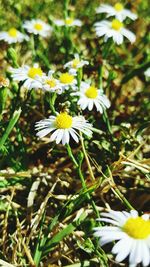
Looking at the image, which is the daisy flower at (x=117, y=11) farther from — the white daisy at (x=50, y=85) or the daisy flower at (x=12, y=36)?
the white daisy at (x=50, y=85)

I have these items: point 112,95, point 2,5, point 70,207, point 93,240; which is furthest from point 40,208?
point 2,5

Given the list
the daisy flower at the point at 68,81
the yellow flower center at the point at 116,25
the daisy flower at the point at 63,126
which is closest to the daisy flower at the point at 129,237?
the daisy flower at the point at 63,126

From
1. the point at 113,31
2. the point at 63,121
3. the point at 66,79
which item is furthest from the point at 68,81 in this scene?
the point at 113,31

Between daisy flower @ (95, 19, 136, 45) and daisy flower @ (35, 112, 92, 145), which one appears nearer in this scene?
daisy flower @ (35, 112, 92, 145)

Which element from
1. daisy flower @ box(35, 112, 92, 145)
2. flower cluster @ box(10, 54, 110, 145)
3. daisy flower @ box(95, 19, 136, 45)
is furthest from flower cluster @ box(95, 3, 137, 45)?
daisy flower @ box(35, 112, 92, 145)

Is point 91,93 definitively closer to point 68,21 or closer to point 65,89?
point 65,89

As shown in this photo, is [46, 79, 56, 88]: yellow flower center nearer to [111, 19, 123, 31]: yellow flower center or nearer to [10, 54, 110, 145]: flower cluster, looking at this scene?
[10, 54, 110, 145]: flower cluster

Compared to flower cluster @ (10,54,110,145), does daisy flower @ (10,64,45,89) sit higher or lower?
higher

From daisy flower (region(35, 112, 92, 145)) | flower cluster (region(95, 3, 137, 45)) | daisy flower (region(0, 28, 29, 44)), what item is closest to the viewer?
daisy flower (region(35, 112, 92, 145))
